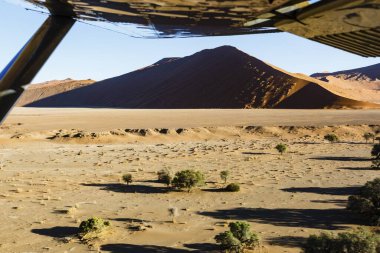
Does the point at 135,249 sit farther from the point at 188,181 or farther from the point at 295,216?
the point at 188,181

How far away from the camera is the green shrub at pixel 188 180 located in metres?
18.2

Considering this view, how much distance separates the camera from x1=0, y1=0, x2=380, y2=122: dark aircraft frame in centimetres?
221

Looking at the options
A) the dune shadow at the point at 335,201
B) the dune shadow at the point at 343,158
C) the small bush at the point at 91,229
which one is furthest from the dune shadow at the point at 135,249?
the dune shadow at the point at 343,158

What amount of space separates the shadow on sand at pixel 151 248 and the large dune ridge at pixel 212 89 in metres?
84.5

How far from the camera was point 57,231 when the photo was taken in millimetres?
12484

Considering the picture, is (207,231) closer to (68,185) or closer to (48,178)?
(68,185)

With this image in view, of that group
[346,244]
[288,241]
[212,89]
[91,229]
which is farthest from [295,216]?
[212,89]

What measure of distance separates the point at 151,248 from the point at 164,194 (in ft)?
21.6

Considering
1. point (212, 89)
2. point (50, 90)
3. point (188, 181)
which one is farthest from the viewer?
point (50, 90)

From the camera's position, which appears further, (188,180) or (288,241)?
(188,180)

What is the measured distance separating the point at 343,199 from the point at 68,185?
13.0 meters

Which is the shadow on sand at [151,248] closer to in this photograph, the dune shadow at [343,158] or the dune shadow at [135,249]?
the dune shadow at [135,249]

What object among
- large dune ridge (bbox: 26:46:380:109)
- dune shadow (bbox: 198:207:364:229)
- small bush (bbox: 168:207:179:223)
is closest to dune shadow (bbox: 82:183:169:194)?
small bush (bbox: 168:207:179:223)

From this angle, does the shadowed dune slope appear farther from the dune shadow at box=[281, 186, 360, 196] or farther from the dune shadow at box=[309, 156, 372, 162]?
the dune shadow at box=[281, 186, 360, 196]
